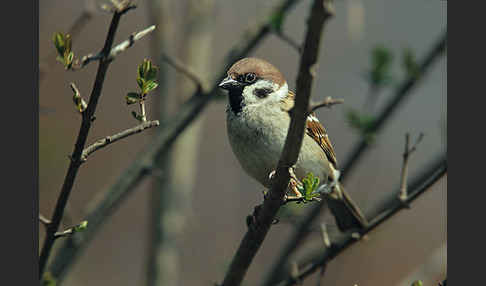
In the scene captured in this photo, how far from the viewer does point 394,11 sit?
414 cm

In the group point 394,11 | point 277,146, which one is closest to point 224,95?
point 277,146

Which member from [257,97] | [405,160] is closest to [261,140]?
[257,97]

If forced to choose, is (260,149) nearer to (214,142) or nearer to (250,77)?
(250,77)

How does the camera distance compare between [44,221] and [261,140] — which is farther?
[261,140]

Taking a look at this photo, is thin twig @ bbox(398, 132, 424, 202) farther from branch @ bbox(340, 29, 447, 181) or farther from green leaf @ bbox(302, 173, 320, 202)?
branch @ bbox(340, 29, 447, 181)

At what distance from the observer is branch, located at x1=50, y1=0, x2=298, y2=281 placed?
2445mm

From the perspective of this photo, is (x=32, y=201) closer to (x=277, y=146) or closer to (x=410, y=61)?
(x=277, y=146)

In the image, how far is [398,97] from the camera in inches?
117

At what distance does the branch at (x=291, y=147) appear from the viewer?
1.14 metres

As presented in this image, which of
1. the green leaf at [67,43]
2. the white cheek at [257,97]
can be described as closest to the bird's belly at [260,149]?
the white cheek at [257,97]

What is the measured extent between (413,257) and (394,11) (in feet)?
5.93

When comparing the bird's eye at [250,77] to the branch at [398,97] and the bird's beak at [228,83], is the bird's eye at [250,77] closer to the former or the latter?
the bird's beak at [228,83]

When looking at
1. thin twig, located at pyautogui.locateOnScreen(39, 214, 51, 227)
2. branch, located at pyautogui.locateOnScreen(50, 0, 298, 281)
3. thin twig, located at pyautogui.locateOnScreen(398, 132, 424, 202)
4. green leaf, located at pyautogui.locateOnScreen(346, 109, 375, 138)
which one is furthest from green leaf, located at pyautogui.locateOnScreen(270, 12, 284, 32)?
thin twig, located at pyautogui.locateOnScreen(39, 214, 51, 227)

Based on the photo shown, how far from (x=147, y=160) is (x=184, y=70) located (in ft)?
1.54
